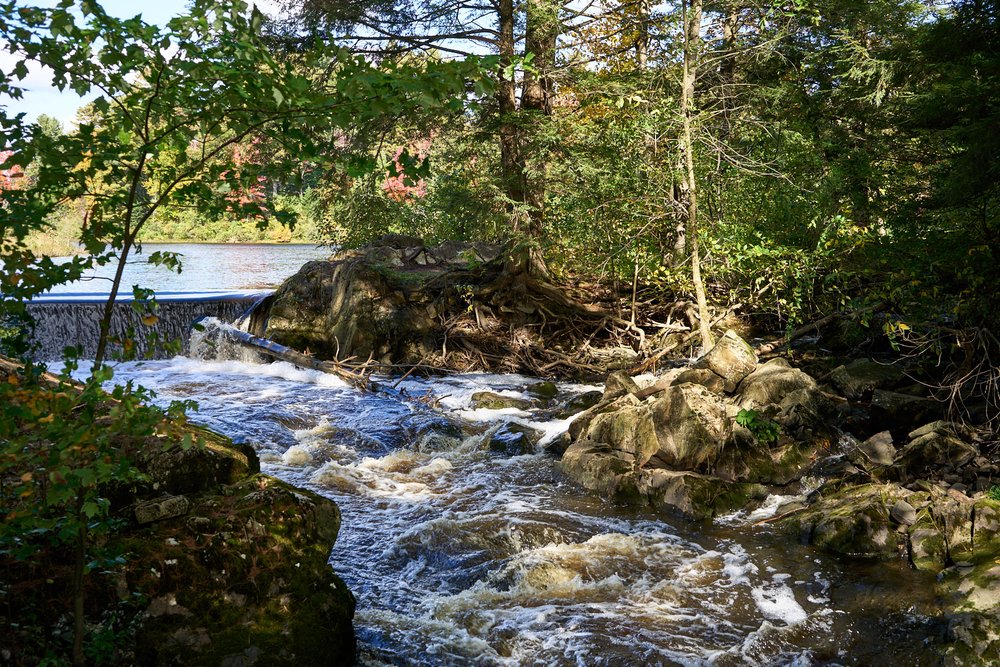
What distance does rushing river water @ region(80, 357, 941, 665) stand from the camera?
4809 mm

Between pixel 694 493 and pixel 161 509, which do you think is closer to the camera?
pixel 161 509

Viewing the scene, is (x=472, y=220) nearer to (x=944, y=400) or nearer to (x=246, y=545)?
(x=944, y=400)

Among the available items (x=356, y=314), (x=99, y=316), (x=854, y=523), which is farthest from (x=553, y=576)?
(x=99, y=316)

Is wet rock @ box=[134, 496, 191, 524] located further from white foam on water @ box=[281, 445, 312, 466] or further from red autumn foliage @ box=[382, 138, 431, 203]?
white foam on water @ box=[281, 445, 312, 466]

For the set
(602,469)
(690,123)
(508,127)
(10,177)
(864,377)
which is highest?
(508,127)

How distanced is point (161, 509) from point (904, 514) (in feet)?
17.7

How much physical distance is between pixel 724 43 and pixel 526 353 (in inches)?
235

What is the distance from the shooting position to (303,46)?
41.1 feet

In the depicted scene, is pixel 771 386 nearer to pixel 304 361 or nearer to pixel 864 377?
pixel 864 377

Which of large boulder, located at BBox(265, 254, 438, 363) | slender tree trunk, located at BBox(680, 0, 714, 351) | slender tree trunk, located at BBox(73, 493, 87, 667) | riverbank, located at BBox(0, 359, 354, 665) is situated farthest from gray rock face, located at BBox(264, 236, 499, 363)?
slender tree trunk, located at BBox(73, 493, 87, 667)

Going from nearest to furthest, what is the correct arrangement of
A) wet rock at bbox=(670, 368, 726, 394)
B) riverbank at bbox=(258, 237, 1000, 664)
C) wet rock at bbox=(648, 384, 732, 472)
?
riverbank at bbox=(258, 237, 1000, 664)
wet rock at bbox=(648, 384, 732, 472)
wet rock at bbox=(670, 368, 726, 394)

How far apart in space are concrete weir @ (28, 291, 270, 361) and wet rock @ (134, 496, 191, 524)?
1058 cm

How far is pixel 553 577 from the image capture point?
5.74 m

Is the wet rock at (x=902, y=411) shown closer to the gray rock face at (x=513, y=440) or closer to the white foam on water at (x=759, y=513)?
the white foam on water at (x=759, y=513)
